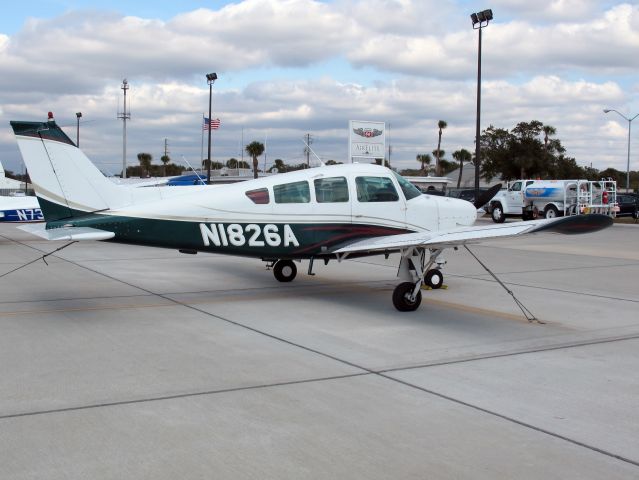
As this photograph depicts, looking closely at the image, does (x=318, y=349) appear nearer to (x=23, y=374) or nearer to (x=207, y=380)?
(x=207, y=380)

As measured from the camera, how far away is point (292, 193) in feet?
35.8

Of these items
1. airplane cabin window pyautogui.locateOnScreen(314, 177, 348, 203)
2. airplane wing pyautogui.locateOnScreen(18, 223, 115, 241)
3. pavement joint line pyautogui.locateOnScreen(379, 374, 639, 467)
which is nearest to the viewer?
pavement joint line pyautogui.locateOnScreen(379, 374, 639, 467)

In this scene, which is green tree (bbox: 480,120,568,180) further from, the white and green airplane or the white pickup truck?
the white and green airplane

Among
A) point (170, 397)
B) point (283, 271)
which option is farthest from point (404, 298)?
point (170, 397)

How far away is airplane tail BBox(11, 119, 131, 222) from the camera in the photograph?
10.0m

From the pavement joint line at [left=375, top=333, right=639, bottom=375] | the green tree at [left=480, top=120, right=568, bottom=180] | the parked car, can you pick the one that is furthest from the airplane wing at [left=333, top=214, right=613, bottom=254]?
the green tree at [left=480, top=120, right=568, bottom=180]

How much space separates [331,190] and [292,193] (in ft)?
2.22

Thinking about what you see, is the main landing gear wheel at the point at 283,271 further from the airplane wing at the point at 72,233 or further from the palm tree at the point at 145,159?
the palm tree at the point at 145,159

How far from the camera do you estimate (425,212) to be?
11.7 m

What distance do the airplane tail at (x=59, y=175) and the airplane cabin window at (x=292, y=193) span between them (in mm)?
2434

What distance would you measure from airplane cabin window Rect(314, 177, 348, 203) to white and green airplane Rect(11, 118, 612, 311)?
2cm

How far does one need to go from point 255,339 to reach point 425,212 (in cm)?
457

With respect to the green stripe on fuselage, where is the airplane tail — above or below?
above

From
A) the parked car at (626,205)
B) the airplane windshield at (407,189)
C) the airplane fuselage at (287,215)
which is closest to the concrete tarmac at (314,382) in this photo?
the airplane fuselage at (287,215)
